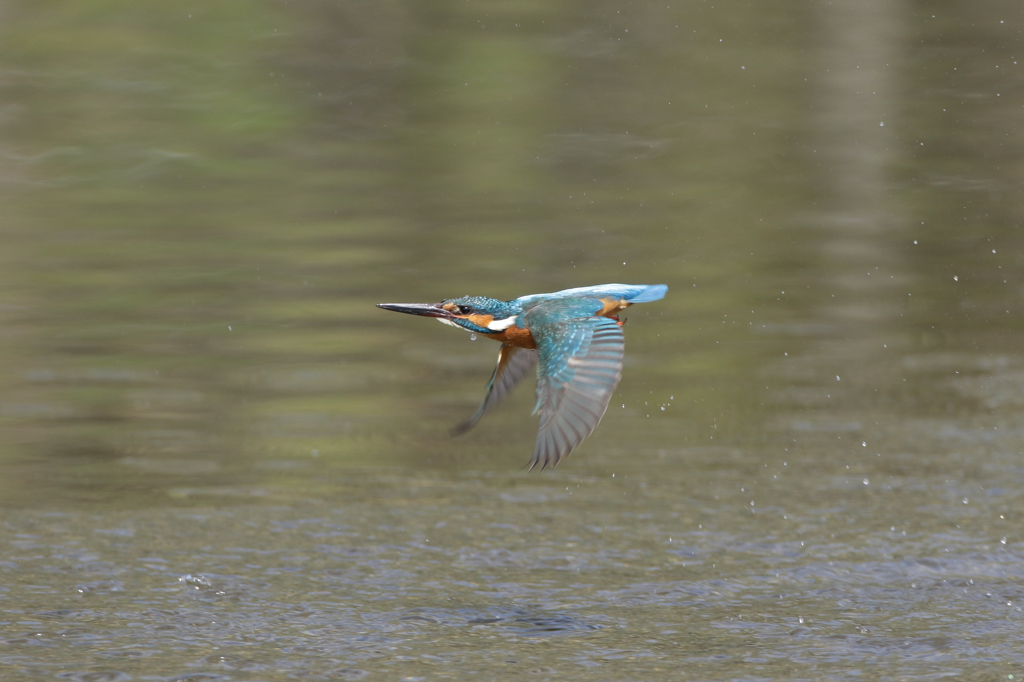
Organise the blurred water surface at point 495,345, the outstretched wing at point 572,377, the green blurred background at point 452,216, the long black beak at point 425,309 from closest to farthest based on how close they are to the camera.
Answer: the outstretched wing at point 572,377, the long black beak at point 425,309, the blurred water surface at point 495,345, the green blurred background at point 452,216

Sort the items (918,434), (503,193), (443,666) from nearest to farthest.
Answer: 1. (443,666)
2. (918,434)
3. (503,193)

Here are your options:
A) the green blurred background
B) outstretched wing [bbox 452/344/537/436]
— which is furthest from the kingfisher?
the green blurred background

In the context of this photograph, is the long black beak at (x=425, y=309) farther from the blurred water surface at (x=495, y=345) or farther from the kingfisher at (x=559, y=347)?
the blurred water surface at (x=495, y=345)

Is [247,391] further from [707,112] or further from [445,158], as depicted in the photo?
[707,112]

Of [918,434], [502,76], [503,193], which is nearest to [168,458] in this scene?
[918,434]

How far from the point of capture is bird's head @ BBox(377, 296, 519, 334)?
3678 millimetres

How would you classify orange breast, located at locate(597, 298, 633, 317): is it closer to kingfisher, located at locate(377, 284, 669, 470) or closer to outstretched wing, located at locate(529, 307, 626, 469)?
kingfisher, located at locate(377, 284, 669, 470)

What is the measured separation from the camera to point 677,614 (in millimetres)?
3771

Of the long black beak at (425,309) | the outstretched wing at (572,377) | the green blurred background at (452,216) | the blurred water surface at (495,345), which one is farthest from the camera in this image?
the green blurred background at (452,216)

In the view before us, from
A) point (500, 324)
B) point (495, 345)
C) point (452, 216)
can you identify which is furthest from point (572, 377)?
point (452, 216)

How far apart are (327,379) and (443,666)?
2734mm

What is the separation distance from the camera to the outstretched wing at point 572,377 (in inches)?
123

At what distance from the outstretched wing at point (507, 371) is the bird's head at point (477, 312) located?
0.17 meters

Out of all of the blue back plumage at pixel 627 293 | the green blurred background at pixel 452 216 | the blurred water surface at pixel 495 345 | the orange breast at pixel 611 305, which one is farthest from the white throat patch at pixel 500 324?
the green blurred background at pixel 452 216
